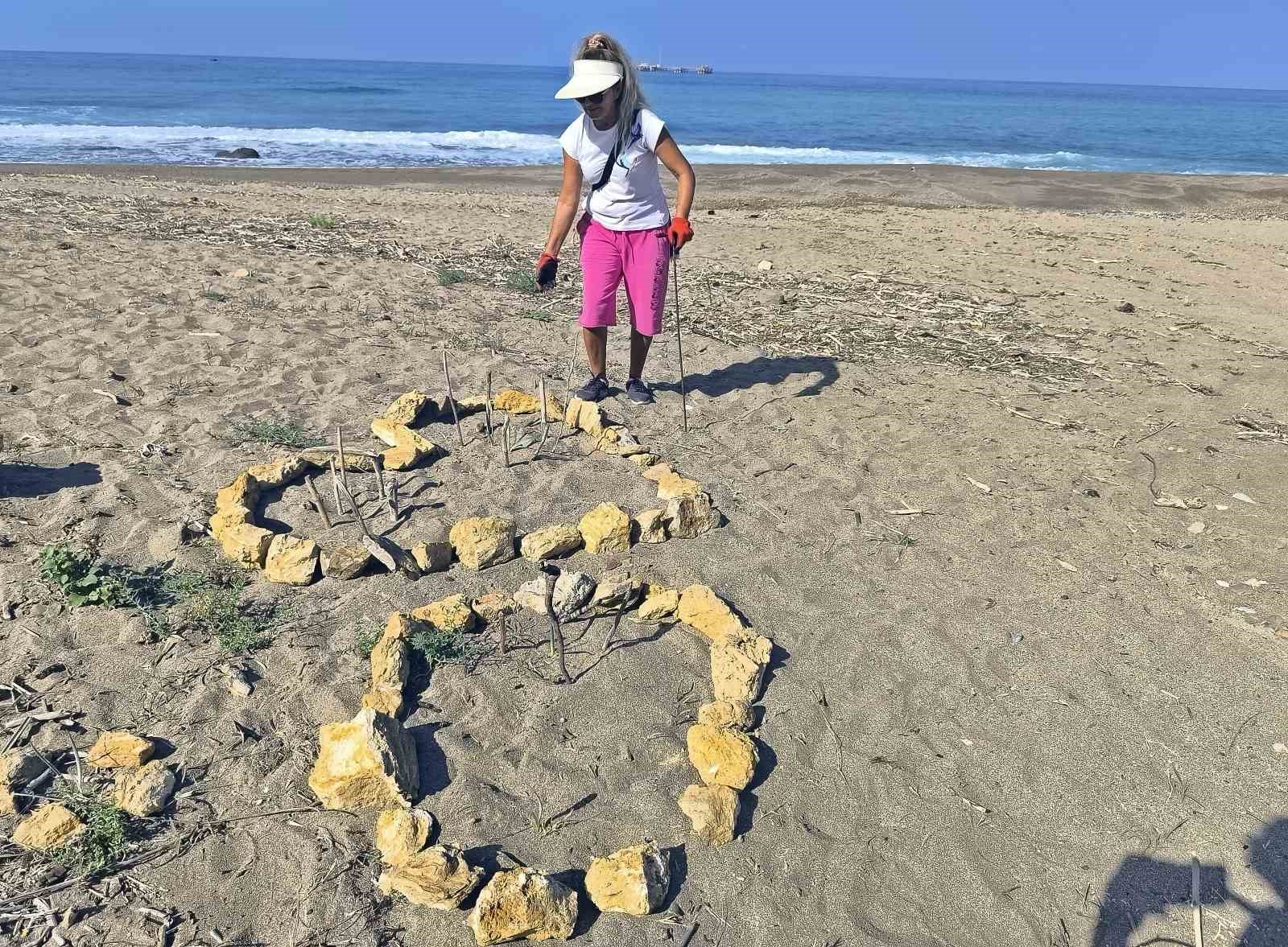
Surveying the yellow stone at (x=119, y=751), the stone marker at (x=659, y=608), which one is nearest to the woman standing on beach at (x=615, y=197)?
the stone marker at (x=659, y=608)

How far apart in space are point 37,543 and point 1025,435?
16.3 feet

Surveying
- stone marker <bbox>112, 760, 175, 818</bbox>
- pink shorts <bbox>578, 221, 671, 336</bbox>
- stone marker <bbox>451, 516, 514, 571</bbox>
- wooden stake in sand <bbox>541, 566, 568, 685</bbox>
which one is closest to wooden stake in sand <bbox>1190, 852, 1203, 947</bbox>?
wooden stake in sand <bbox>541, 566, 568, 685</bbox>

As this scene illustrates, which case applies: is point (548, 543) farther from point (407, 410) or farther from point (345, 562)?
point (407, 410)

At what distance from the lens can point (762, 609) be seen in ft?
12.0

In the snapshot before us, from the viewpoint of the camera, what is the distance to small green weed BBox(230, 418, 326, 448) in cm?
479

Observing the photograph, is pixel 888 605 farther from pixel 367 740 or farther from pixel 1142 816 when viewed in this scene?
pixel 367 740

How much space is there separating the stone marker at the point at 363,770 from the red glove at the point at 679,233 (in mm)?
3096

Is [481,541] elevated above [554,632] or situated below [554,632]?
above

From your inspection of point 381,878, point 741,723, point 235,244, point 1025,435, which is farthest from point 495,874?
point 235,244

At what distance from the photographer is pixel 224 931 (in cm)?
230

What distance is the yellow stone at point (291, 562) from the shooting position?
362 cm

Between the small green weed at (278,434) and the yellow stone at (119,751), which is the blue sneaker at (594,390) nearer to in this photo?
the small green weed at (278,434)

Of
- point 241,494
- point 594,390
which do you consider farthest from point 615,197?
point 241,494

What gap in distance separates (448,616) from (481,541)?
483 mm
